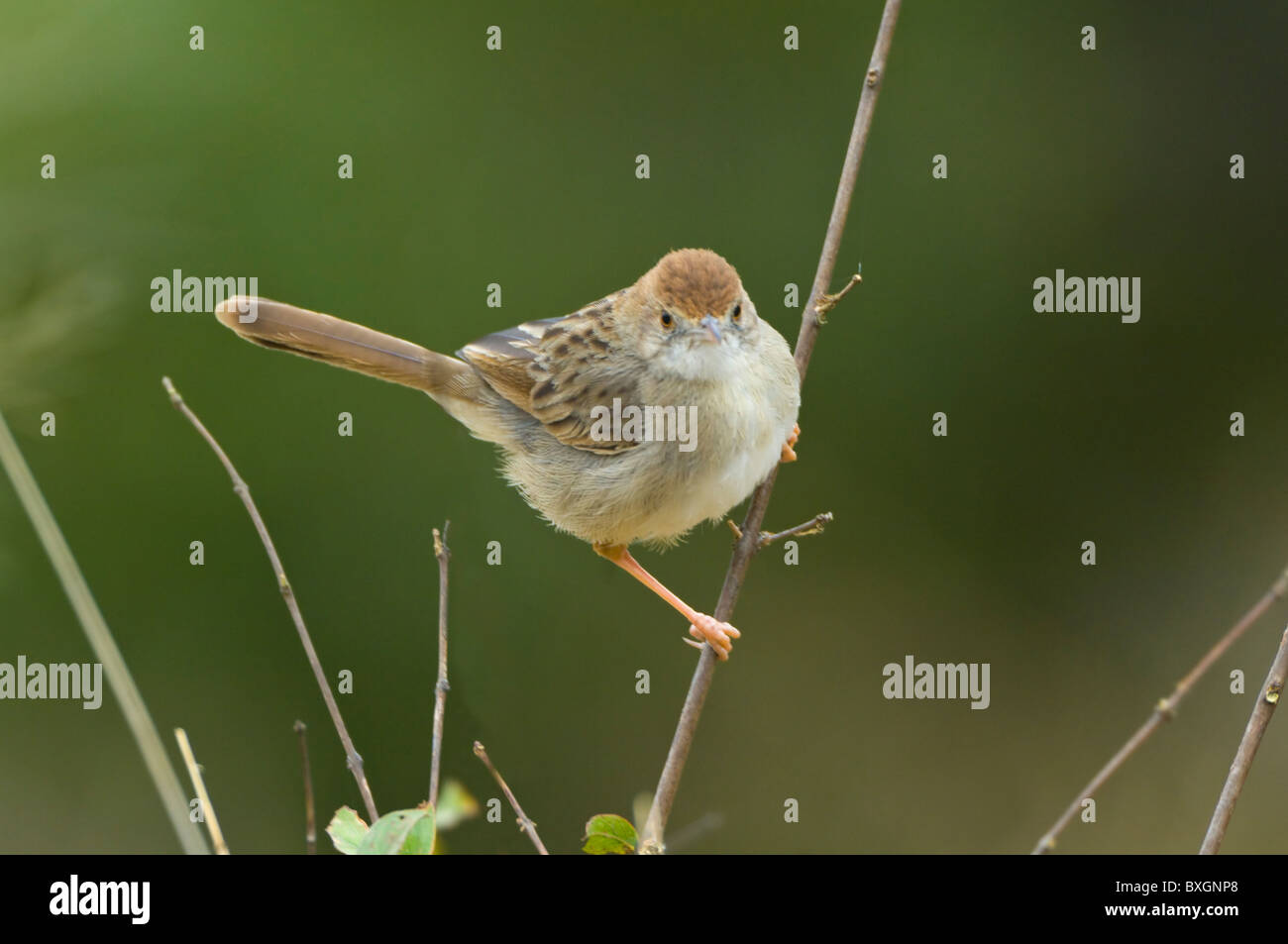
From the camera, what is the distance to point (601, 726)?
6.89m

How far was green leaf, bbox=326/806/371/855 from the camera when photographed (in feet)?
7.66

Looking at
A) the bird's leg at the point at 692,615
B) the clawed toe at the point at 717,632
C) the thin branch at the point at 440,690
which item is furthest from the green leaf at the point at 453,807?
the clawed toe at the point at 717,632

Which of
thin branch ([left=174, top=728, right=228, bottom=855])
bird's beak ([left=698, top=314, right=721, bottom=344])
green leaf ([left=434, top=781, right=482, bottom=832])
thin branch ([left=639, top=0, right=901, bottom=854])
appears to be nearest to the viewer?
thin branch ([left=174, top=728, right=228, bottom=855])

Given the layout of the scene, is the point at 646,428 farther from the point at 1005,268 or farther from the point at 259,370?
→ the point at 1005,268

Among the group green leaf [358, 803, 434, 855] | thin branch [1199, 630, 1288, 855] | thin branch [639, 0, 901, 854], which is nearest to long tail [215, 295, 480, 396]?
thin branch [639, 0, 901, 854]

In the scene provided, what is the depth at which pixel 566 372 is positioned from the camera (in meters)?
4.63

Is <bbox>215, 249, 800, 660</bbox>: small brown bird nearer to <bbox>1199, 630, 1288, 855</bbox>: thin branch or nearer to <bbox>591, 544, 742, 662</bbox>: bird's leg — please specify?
<bbox>591, 544, 742, 662</bbox>: bird's leg

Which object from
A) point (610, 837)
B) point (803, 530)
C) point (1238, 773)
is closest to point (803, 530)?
point (803, 530)

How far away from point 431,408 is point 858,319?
2.31 meters

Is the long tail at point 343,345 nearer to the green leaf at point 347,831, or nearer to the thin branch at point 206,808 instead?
the thin branch at point 206,808

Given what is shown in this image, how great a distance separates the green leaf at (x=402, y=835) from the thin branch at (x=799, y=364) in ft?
2.20

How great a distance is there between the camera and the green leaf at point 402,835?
7.07ft

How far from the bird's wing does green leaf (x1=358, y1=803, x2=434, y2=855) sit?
2317 mm

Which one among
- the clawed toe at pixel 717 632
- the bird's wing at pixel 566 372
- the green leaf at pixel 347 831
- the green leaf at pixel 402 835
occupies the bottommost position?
the green leaf at pixel 347 831
